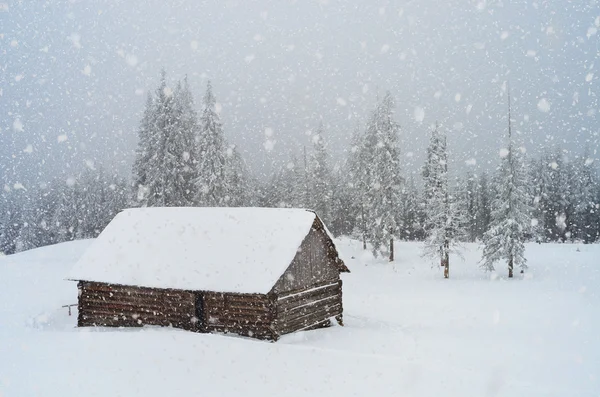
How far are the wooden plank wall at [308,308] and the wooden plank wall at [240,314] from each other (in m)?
0.42

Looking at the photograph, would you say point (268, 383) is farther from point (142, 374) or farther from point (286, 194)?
point (286, 194)

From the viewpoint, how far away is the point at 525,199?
117ft

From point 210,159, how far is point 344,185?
36.6m

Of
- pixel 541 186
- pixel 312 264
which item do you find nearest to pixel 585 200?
pixel 541 186

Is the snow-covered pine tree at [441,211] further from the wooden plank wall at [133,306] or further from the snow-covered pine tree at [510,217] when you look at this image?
the wooden plank wall at [133,306]

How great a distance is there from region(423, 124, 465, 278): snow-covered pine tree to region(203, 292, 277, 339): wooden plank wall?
21911 mm

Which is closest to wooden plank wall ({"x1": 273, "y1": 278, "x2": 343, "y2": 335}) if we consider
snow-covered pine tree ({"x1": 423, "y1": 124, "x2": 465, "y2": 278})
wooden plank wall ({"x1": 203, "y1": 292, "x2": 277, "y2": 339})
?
wooden plank wall ({"x1": 203, "y1": 292, "x2": 277, "y2": 339})

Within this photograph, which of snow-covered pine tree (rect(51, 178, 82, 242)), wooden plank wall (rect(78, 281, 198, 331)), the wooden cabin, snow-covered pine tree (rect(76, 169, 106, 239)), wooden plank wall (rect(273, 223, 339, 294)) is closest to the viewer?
the wooden cabin

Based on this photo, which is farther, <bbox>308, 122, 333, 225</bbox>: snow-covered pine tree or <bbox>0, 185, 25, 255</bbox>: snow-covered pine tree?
<bbox>0, 185, 25, 255</bbox>: snow-covered pine tree

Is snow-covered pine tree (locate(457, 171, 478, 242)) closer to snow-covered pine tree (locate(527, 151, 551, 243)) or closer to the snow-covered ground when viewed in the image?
snow-covered pine tree (locate(527, 151, 551, 243))

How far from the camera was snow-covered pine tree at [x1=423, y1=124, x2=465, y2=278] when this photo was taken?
36656 millimetres

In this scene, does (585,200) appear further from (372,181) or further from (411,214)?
(372,181)

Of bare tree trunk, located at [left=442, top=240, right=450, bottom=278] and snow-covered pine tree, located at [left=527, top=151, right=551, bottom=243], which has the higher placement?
snow-covered pine tree, located at [left=527, top=151, right=551, bottom=243]

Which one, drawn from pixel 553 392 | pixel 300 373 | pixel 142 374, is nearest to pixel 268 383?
pixel 300 373
